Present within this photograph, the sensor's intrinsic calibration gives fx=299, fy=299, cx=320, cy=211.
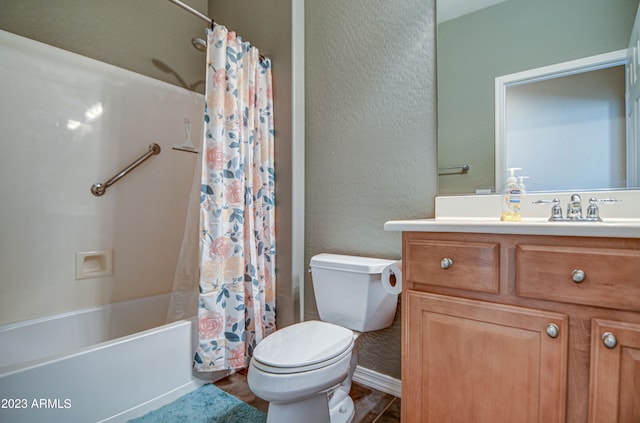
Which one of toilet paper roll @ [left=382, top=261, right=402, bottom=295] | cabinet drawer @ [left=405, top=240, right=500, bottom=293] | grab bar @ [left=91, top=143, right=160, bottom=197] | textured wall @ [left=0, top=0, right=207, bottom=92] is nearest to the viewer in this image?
cabinet drawer @ [left=405, top=240, right=500, bottom=293]

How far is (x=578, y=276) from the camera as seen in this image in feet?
2.43

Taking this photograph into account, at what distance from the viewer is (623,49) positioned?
3.56ft

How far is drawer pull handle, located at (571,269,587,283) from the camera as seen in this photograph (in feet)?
2.42

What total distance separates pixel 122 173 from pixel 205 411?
1.42 m

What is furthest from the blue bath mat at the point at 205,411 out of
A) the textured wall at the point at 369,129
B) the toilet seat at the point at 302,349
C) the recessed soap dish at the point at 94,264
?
the recessed soap dish at the point at 94,264

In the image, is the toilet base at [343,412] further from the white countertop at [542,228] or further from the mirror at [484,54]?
the mirror at [484,54]

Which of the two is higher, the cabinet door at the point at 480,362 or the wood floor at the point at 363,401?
the cabinet door at the point at 480,362

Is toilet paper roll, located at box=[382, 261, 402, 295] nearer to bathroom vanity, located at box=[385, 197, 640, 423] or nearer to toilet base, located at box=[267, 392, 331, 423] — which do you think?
bathroom vanity, located at box=[385, 197, 640, 423]

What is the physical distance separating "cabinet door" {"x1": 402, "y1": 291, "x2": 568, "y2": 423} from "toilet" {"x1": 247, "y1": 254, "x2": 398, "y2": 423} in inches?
11.0

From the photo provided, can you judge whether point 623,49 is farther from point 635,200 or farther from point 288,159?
point 288,159

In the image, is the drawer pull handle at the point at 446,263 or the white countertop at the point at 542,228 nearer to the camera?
the white countertop at the point at 542,228

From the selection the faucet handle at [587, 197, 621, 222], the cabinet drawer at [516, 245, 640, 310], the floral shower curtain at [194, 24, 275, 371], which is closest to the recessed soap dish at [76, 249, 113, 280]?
the floral shower curtain at [194, 24, 275, 371]

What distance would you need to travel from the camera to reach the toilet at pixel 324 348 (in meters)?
1.01

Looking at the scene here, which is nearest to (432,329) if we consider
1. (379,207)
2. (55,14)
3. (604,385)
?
(604,385)
